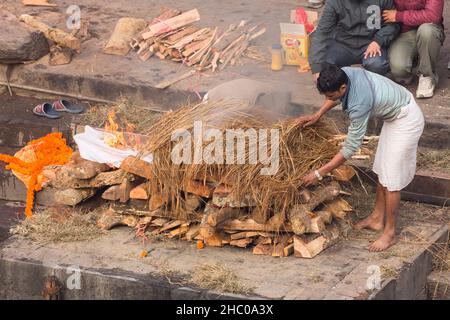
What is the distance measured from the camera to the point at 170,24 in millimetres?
13469

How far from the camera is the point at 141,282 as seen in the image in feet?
31.6

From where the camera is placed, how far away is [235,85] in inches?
446

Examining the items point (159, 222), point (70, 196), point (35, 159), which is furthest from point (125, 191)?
point (35, 159)

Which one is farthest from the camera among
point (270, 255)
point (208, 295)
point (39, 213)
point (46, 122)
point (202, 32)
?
point (202, 32)

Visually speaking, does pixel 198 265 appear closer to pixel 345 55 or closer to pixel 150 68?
pixel 345 55

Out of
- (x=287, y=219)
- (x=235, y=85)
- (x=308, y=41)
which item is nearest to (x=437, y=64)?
(x=308, y=41)

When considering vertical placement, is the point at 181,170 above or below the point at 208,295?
above

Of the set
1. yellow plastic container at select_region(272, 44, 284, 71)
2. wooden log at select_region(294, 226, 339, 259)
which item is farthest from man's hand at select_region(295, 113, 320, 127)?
yellow plastic container at select_region(272, 44, 284, 71)

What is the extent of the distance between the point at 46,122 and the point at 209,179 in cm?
286

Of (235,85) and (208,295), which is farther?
(235,85)

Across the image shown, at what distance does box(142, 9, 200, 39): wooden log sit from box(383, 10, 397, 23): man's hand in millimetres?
2688

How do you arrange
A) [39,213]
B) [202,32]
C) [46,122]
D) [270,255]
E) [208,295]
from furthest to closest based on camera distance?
[202,32]
[46,122]
[39,213]
[270,255]
[208,295]

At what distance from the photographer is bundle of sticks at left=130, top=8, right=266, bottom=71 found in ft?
43.1

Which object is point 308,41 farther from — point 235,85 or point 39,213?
point 39,213
